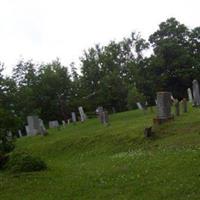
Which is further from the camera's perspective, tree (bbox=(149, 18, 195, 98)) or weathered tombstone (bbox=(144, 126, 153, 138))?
tree (bbox=(149, 18, 195, 98))

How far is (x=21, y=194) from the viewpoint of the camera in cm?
1534

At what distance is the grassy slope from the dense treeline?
3112 centimetres

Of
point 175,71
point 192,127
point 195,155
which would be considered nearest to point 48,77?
point 175,71

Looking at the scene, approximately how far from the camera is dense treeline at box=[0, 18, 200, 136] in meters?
65.8

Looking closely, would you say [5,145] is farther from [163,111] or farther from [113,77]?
[113,77]

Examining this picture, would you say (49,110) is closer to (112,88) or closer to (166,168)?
(112,88)

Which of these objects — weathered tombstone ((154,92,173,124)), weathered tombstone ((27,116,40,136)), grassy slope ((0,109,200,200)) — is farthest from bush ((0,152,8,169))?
weathered tombstone ((27,116,40,136))

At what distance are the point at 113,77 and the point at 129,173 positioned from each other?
50036 millimetres

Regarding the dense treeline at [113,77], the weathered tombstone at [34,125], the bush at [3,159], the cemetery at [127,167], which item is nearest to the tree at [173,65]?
the dense treeline at [113,77]

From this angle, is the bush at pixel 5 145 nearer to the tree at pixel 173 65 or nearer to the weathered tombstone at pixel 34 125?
the weathered tombstone at pixel 34 125

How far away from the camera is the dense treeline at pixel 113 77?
65812 millimetres

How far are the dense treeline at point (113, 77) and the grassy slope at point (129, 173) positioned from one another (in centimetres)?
3112

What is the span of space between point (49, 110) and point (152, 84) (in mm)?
15605

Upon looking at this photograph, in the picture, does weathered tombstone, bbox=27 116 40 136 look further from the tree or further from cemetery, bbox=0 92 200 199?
the tree
